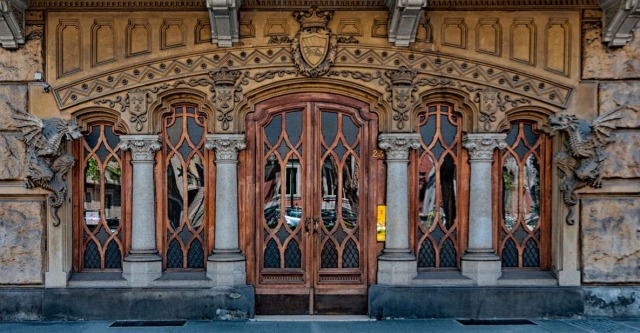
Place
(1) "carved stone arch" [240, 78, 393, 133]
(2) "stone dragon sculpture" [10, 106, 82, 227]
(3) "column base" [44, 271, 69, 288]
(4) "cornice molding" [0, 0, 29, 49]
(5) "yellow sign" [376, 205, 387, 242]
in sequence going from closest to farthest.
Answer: (4) "cornice molding" [0, 0, 29, 49] → (2) "stone dragon sculpture" [10, 106, 82, 227] → (3) "column base" [44, 271, 69, 288] → (1) "carved stone arch" [240, 78, 393, 133] → (5) "yellow sign" [376, 205, 387, 242]

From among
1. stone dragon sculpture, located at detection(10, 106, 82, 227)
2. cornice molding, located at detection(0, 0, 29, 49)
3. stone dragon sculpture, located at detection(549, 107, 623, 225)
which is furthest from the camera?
stone dragon sculpture, located at detection(549, 107, 623, 225)

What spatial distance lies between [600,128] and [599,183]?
2.62ft

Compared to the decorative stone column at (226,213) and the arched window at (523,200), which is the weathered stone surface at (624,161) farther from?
the decorative stone column at (226,213)

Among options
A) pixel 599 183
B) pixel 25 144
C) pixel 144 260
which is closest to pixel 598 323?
pixel 599 183

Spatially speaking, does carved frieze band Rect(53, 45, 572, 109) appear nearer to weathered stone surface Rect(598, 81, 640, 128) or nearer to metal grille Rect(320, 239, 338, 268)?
weathered stone surface Rect(598, 81, 640, 128)

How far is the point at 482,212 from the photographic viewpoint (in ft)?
24.4

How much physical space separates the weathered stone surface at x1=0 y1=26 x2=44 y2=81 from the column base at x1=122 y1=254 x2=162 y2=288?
303cm

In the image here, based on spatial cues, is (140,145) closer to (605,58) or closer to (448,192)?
(448,192)

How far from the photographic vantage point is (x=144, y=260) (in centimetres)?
732

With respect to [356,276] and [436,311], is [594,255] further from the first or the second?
[356,276]

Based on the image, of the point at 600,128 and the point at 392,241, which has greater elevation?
the point at 600,128

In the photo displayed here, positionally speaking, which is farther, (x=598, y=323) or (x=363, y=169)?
(x=363, y=169)

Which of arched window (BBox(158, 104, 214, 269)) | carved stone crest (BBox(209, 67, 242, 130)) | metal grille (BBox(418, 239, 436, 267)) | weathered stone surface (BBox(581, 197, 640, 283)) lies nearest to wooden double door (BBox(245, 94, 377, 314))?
carved stone crest (BBox(209, 67, 242, 130))

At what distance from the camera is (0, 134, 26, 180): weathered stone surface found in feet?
23.6
